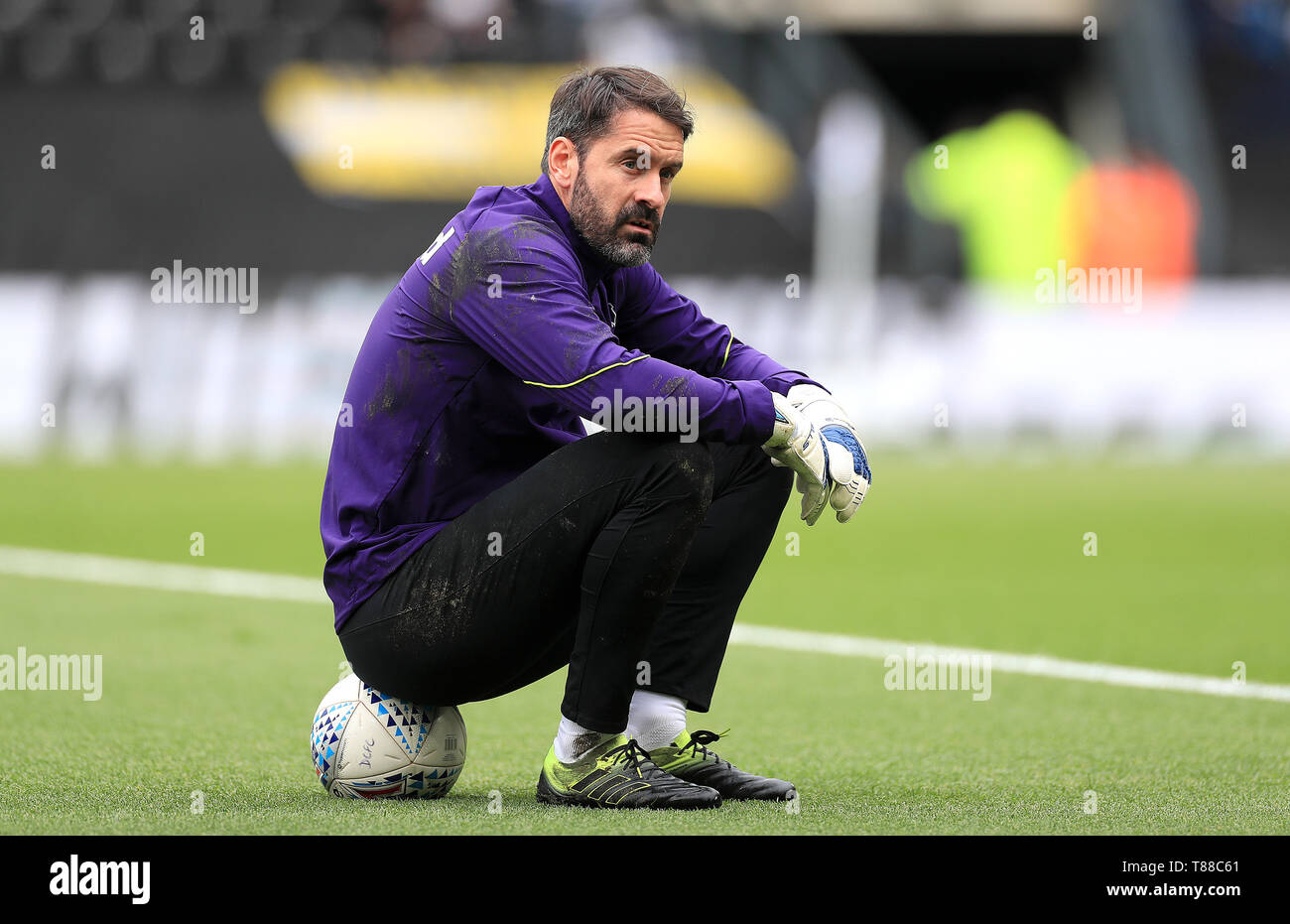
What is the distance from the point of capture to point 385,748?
4000 millimetres

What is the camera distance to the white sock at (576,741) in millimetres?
3898

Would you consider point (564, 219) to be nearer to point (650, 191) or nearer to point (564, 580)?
point (650, 191)

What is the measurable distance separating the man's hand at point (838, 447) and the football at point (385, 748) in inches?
41.1

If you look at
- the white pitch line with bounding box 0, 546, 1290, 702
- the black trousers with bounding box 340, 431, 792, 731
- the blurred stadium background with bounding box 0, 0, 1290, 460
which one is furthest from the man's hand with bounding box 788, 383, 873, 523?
the blurred stadium background with bounding box 0, 0, 1290, 460

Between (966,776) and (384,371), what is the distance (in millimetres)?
1738

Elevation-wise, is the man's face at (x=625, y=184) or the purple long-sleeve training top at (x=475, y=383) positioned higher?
the man's face at (x=625, y=184)

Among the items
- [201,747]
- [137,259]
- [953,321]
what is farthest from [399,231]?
[201,747]

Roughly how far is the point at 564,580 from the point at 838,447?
0.71 meters
